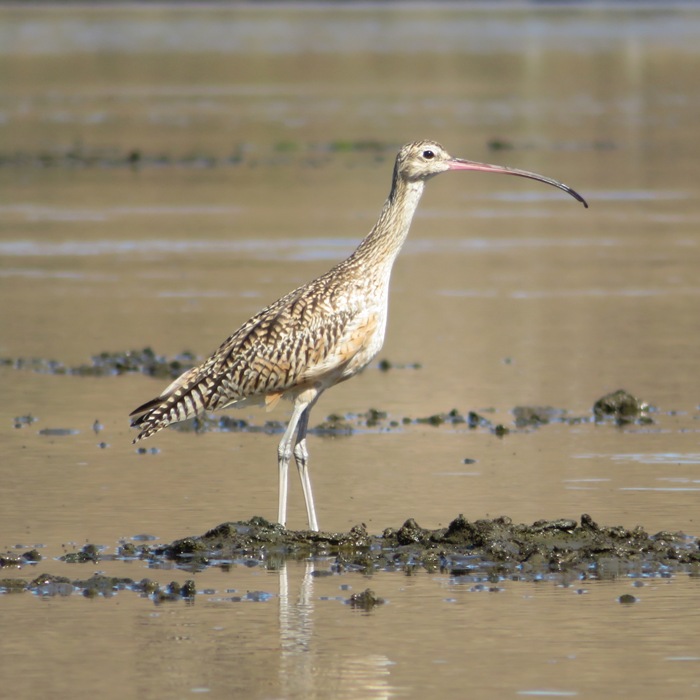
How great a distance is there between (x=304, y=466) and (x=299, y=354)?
0.63 metres

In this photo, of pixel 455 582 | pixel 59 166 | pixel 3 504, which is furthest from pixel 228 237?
pixel 455 582

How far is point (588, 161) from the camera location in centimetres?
3319

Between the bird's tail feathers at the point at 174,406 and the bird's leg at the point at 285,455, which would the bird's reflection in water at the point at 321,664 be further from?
the bird's tail feathers at the point at 174,406

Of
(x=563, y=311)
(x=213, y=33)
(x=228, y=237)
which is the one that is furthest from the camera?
(x=213, y=33)

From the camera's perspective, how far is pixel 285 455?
1057 centimetres

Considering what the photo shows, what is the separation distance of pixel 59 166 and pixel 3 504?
23.7 meters

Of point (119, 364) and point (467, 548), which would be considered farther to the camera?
point (119, 364)

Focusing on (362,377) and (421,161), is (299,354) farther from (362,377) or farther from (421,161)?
(362,377)

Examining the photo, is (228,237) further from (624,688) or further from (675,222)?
(624,688)

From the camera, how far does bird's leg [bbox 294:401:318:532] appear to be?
1037 centimetres

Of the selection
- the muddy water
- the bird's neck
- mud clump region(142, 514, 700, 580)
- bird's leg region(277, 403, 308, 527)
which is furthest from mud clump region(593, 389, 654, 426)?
mud clump region(142, 514, 700, 580)

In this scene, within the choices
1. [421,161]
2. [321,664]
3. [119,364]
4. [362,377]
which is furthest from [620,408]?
[321,664]

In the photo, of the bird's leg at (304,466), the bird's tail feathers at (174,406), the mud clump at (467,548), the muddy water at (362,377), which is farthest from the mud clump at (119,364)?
the mud clump at (467,548)

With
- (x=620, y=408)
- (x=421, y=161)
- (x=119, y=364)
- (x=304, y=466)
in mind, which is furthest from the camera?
(x=119, y=364)
